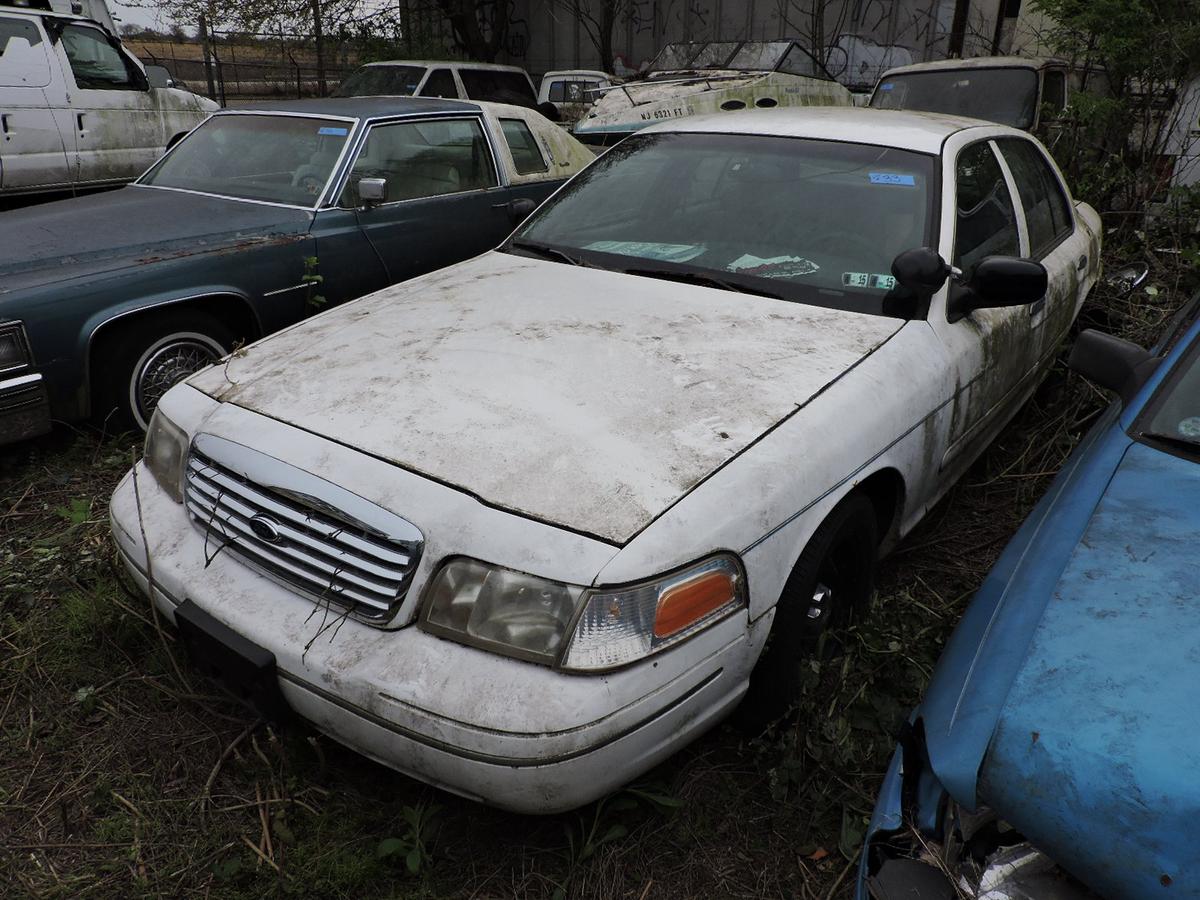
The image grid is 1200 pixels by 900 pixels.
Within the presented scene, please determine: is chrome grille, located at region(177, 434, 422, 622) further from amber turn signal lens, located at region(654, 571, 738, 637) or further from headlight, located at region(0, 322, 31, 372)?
headlight, located at region(0, 322, 31, 372)

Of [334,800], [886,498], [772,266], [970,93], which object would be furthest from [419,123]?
[970,93]

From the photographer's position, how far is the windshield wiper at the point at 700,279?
2.90 m

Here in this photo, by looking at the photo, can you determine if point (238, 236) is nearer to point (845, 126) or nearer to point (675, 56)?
point (845, 126)

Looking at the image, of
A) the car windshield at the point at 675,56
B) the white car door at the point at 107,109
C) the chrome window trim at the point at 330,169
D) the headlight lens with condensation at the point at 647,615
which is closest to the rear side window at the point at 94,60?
the white car door at the point at 107,109

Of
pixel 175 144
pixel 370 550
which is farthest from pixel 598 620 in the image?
pixel 175 144

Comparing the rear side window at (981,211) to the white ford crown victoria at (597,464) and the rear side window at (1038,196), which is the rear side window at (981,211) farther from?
the rear side window at (1038,196)

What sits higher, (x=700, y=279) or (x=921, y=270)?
(x=921, y=270)

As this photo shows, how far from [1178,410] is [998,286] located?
0.71 m

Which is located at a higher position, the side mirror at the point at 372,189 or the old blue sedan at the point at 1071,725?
the side mirror at the point at 372,189

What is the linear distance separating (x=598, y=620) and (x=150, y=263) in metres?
2.98

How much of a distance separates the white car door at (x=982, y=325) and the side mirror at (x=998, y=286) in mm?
38

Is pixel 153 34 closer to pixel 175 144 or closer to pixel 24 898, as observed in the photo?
pixel 175 144

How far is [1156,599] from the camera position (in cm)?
169

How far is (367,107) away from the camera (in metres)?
4.95
